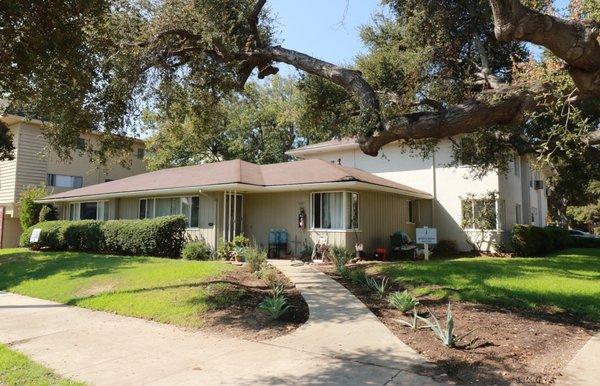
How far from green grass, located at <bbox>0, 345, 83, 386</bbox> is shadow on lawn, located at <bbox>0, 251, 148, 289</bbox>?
7594mm

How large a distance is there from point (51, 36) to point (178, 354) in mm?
6118

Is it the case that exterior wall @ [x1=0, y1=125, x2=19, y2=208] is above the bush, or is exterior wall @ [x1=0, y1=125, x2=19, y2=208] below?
above

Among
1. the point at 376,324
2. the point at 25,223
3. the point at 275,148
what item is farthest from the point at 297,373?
the point at 275,148

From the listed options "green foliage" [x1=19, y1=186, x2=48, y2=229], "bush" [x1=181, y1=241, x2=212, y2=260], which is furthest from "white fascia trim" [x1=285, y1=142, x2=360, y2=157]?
"green foliage" [x1=19, y1=186, x2=48, y2=229]

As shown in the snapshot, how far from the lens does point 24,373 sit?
225 inches

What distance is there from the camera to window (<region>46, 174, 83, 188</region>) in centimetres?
3109

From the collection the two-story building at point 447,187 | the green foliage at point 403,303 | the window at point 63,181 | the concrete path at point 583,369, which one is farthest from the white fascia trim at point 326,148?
the concrete path at point 583,369

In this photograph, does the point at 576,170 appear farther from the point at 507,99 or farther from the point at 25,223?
the point at 25,223

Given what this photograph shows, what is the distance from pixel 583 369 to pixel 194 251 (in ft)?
47.6

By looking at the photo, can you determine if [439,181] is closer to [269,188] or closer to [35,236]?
[269,188]

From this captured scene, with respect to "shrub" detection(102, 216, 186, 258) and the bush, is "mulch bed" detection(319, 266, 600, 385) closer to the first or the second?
the bush

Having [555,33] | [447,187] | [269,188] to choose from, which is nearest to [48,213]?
[269,188]

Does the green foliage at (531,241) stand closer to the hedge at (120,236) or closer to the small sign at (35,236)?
the hedge at (120,236)

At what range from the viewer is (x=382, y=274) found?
42.4 feet
